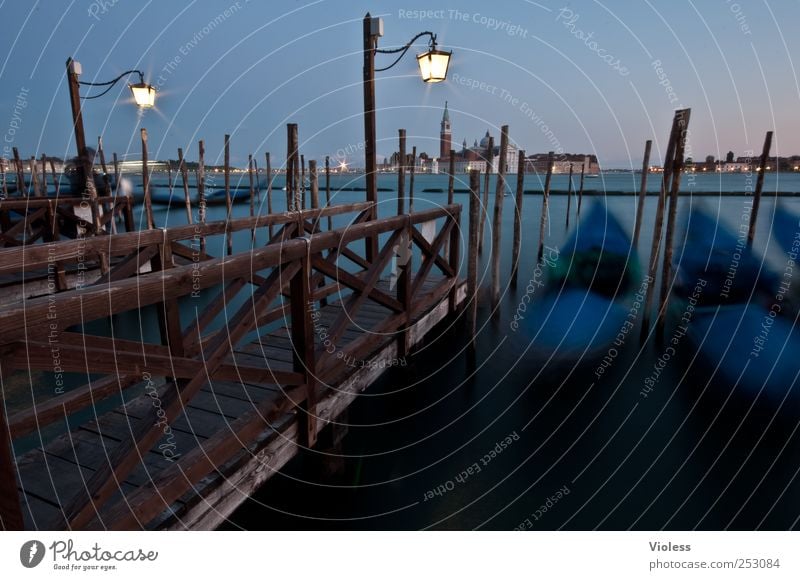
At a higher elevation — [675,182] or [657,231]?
[675,182]

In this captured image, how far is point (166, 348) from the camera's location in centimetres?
251

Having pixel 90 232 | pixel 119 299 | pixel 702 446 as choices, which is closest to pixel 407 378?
pixel 702 446

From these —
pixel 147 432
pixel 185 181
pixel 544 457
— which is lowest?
pixel 544 457

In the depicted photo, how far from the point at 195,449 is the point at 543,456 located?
4.22 metres

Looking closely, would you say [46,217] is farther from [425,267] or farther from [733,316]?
[733,316]

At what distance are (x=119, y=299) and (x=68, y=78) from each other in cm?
962

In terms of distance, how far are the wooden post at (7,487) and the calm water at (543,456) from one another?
2427mm

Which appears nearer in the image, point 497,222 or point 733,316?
point 733,316

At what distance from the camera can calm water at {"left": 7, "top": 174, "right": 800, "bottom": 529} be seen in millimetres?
4598

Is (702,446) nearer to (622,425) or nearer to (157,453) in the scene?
(622,425)

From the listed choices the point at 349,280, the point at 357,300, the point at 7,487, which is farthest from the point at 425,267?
the point at 7,487

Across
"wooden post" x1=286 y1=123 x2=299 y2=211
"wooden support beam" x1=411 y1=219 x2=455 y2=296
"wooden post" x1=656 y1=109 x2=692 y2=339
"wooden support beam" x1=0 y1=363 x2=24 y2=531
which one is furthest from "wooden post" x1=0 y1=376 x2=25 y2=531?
"wooden post" x1=286 y1=123 x2=299 y2=211

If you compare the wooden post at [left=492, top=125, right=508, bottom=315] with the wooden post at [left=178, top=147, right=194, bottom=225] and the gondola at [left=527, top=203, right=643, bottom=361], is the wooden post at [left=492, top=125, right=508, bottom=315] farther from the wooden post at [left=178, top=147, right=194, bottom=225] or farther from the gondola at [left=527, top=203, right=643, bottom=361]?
the wooden post at [left=178, top=147, right=194, bottom=225]

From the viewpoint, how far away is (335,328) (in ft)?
13.5
